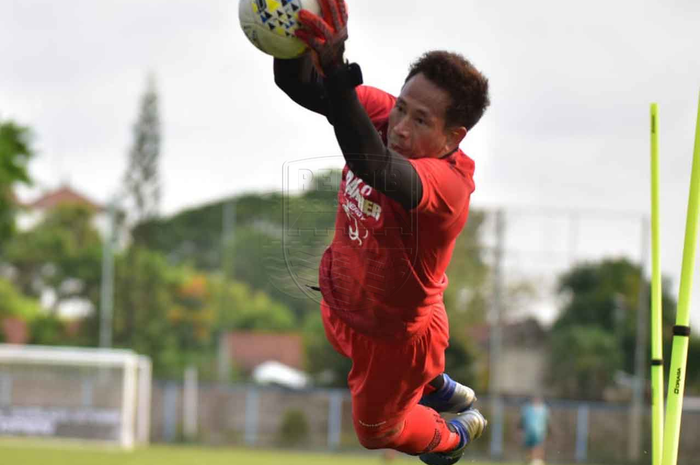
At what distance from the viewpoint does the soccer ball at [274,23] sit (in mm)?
4055

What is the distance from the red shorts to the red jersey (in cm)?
14

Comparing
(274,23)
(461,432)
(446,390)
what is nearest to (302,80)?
(274,23)

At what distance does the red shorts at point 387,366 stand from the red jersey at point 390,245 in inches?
5.7

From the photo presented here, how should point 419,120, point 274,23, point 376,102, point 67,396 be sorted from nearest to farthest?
point 274,23
point 419,120
point 376,102
point 67,396

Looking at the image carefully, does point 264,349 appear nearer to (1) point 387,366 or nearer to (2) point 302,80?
(1) point 387,366

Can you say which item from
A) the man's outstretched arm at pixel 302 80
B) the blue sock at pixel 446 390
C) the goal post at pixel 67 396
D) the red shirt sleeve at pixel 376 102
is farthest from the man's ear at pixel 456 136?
the goal post at pixel 67 396

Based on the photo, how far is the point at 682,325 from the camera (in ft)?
16.6

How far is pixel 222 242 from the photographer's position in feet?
116

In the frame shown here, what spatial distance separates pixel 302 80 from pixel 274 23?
428 mm

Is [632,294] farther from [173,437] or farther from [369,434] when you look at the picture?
[369,434]

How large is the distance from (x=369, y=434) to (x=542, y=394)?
2567cm

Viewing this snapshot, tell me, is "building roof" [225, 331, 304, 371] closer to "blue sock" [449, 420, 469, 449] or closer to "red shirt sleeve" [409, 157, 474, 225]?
"blue sock" [449, 420, 469, 449]

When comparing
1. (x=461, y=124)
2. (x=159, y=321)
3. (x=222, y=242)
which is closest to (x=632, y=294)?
(x=222, y=242)

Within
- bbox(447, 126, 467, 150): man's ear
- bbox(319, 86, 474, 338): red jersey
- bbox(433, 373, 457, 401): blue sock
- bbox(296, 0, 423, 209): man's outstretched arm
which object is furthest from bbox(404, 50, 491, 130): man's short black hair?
bbox(433, 373, 457, 401): blue sock
